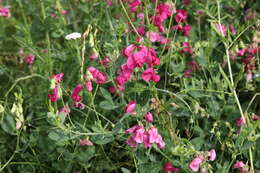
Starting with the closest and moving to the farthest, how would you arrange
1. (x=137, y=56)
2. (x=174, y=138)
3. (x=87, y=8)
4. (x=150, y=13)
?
1. (x=137, y=56)
2. (x=174, y=138)
3. (x=150, y=13)
4. (x=87, y=8)

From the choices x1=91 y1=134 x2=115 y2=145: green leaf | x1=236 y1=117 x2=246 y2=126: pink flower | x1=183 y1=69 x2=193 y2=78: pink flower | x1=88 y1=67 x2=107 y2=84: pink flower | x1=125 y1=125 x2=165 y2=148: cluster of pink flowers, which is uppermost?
x1=88 y1=67 x2=107 y2=84: pink flower

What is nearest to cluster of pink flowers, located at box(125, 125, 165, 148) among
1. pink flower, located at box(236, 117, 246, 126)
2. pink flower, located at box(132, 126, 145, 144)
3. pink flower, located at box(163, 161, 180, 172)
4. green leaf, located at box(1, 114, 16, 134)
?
pink flower, located at box(132, 126, 145, 144)

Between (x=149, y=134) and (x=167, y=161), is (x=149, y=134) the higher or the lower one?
the higher one

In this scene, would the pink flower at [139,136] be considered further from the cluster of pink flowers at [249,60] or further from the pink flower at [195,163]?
the cluster of pink flowers at [249,60]

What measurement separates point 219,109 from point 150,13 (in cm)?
58

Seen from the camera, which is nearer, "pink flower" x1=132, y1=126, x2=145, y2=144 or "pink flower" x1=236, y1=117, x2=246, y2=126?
"pink flower" x1=132, y1=126, x2=145, y2=144

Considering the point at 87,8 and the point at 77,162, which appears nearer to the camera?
the point at 77,162

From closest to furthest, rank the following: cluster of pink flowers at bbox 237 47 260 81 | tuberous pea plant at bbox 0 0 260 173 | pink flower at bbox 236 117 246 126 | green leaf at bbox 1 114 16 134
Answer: tuberous pea plant at bbox 0 0 260 173 < pink flower at bbox 236 117 246 126 < green leaf at bbox 1 114 16 134 < cluster of pink flowers at bbox 237 47 260 81

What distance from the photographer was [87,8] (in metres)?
2.59

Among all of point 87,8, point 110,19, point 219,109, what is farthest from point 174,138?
point 87,8

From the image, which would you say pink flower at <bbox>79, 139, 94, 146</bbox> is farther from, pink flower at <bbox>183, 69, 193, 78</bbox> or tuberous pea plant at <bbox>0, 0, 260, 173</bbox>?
pink flower at <bbox>183, 69, 193, 78</bbox>

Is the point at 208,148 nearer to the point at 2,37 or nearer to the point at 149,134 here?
the point at 149,134

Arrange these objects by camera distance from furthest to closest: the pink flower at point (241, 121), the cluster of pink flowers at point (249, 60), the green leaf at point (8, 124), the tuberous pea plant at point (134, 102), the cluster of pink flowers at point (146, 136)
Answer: the cluster of pink flowers at point (249, 60) → the green leaf at point (8, 124) → the pink flower at point (241, 121) → the tuberous pea plant at point (134, 102) → the cluster of pink flowers at point (146, 136)

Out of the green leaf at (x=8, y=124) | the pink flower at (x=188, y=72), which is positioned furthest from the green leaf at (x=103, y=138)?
the pink flower at (x=188, y=72)
